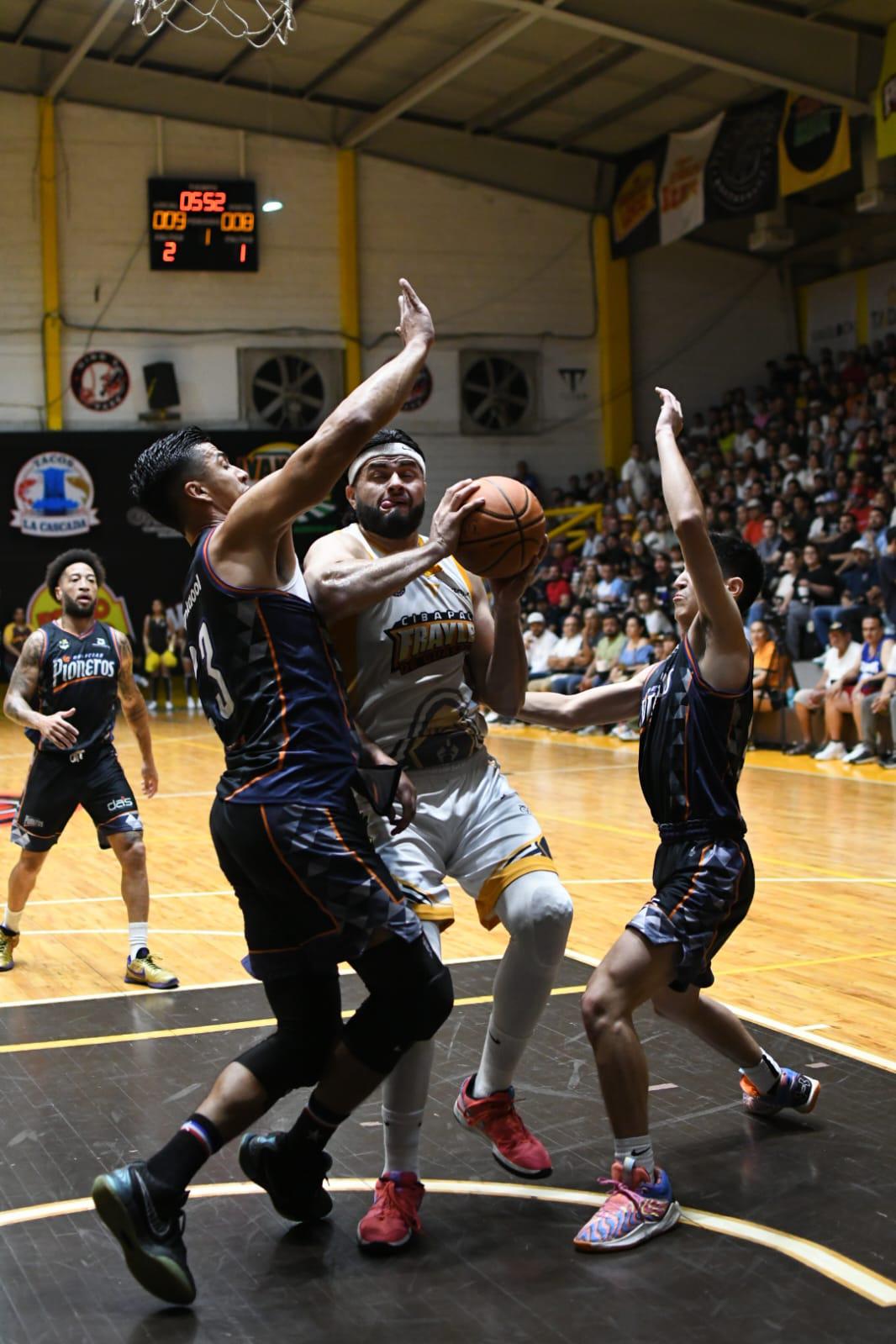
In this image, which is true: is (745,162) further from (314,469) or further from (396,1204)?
(396,1204)

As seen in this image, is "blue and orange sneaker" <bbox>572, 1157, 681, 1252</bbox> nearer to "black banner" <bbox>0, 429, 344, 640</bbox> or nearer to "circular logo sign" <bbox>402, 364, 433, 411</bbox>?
"black banner" <bbox>0, 429, 344, 640</bbox>

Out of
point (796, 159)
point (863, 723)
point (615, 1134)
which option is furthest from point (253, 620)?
point (796, 159)

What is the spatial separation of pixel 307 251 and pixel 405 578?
20625mm

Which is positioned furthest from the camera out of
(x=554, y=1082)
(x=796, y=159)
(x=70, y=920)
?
(x=796, y=159)

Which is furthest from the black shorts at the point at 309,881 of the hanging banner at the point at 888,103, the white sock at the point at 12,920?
the hanging banner at the point at 888,103

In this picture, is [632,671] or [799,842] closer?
[799,842]

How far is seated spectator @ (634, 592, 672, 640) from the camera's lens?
1652cm

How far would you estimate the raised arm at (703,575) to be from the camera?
3424mm

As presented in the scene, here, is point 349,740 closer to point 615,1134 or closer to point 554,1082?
point 615,1134

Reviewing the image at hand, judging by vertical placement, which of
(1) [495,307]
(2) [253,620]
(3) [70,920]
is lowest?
(3) [70,920]

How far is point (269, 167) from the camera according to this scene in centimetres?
2238

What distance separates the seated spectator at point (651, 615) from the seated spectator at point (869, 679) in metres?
3.60

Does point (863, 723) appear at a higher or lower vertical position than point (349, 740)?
lower

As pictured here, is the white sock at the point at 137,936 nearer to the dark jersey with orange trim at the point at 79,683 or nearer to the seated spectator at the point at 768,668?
the dark jersey with orange trim at the point at 79,683
